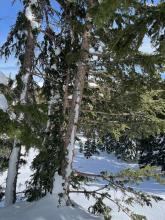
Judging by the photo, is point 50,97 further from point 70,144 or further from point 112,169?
point 112,169

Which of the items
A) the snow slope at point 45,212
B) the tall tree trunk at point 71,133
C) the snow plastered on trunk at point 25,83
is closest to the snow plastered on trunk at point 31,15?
the snow plastered on trunk at point 25,83

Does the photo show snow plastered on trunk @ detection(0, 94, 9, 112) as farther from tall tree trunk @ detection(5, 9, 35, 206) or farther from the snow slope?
tall tree trunk @ detection(5, 9, 35, 206)

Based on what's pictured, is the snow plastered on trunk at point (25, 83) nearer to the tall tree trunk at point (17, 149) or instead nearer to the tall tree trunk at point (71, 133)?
the tall tree trunk at point (17, 149)

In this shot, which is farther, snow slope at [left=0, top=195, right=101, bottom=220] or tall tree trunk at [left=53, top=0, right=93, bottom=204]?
tall tree trunk at [left=53, top=0, right=93, bottom=204]

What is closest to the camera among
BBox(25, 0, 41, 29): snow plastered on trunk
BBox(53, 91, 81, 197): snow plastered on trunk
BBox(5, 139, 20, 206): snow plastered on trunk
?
BBox(53, 91, 81, 197): snow plastered on trunk

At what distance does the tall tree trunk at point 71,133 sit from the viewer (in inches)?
391

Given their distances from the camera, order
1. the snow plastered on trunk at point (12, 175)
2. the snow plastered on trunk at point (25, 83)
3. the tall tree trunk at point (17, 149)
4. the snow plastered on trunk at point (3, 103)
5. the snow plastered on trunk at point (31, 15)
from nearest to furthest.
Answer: the snow plastered on trunk at point (3, 103) → the snow plastered on trunk at point (31, 15) → the snow plastered on trunk at point (25, 83) → the tall tree trunk at point (17, 149) → the snow plastered on trunk at point (12, 175)

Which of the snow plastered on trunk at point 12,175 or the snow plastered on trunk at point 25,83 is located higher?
the snow plastered on trunk at point 25,83

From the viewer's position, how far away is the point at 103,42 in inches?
393

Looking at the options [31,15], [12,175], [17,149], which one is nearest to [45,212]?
[12,175]

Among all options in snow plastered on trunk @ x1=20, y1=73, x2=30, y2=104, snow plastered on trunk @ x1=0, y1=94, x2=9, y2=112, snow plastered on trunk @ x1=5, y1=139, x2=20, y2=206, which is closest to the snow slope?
snow plastered on trunk @ x1=5, y1=139, x2=20, y2=206

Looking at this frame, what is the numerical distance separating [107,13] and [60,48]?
272 inches

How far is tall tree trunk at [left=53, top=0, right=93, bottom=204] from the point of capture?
9.94 m

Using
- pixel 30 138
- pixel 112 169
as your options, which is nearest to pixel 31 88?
pixel 30 138
